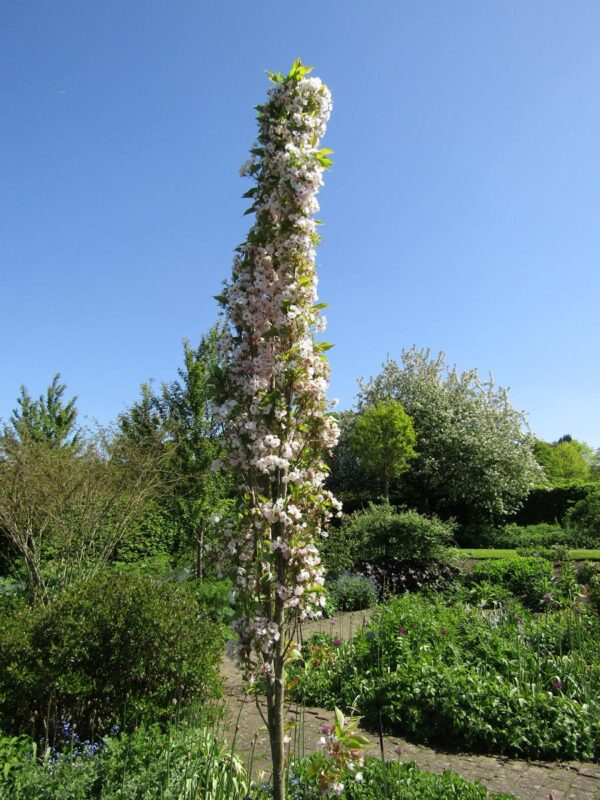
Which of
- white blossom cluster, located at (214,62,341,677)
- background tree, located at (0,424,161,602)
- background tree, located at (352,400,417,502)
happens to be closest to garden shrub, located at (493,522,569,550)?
background tree, located at (352,400,417,502)

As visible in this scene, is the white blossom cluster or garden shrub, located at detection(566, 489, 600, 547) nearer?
the white blossom cluster

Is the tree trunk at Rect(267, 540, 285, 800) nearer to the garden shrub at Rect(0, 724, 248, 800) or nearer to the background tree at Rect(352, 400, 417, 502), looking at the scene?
the garden shrub at Rect(0, 724, 248, 800)

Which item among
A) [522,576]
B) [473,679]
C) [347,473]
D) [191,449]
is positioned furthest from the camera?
[347,473]

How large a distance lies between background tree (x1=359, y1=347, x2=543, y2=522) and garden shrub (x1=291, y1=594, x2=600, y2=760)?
56.1 ft

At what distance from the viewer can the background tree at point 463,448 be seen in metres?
23.2

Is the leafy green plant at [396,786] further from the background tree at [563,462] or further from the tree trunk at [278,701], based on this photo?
the background tree at [563,462]

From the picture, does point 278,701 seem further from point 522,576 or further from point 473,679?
point 522,576

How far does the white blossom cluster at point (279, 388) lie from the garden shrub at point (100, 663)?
1.73 m

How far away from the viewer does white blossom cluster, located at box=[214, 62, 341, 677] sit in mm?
2463

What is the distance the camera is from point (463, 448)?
77.8 feet

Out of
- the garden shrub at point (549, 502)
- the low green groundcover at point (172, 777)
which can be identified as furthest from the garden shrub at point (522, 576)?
the garden shrub at point (549, 502)

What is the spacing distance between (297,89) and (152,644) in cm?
364

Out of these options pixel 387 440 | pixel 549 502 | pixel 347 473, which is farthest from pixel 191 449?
pixel 549 502

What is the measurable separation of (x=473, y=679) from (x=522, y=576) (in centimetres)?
528
